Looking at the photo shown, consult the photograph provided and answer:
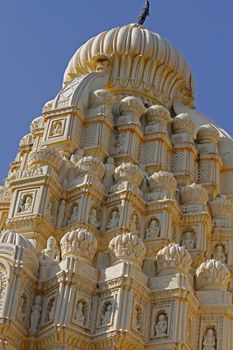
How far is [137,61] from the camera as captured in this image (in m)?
37.8

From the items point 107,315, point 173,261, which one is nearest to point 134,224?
point 173,261

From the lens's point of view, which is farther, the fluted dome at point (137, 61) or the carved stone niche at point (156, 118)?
the fluted dome at point (137, 61)

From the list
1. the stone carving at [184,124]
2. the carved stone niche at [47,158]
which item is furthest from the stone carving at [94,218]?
the stone carving at [184,124]

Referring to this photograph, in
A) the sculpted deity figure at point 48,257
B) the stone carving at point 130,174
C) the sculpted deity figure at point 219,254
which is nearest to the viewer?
the sculpted deity figure at point 48,257

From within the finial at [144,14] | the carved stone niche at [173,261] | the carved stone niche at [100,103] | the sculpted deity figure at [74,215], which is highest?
the finial at [144,14]

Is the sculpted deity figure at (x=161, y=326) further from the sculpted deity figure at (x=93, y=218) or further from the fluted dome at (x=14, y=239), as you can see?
the sculpted deity figure at (x=93, y=218)

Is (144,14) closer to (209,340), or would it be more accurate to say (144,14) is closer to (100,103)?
(100,103)

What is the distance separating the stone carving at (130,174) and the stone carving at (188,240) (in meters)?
2.51

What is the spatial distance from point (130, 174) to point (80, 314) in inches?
275

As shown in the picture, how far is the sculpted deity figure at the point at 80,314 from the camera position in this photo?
2619 centimetres

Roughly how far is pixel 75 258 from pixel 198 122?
44.7ft

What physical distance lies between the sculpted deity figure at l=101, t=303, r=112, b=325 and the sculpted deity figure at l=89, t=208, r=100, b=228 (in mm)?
4770

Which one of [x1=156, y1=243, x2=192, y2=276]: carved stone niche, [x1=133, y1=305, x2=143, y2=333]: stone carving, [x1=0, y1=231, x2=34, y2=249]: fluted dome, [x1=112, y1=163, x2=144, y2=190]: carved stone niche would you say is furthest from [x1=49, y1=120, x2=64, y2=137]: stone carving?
[x1=133, y1=305, x2=143, y2=333]: stone carving

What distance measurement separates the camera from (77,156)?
108 ft
